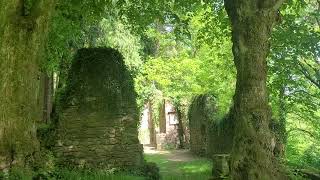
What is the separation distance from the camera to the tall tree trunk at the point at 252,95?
872 centimetres

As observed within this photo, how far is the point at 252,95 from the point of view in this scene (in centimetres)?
882

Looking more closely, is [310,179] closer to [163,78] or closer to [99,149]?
[99,149]

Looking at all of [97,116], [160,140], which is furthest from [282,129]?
[160,140]

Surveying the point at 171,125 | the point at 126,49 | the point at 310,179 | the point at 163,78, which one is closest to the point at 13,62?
the point at 310,179

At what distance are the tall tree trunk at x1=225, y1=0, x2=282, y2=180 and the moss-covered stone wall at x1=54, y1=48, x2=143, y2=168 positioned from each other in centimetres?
539

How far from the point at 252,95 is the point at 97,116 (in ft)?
20.0

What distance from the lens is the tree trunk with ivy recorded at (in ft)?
28.9

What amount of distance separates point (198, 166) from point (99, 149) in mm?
7923

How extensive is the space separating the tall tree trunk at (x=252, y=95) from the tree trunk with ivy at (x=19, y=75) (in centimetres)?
402

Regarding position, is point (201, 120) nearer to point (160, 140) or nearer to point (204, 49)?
point (204, 49)

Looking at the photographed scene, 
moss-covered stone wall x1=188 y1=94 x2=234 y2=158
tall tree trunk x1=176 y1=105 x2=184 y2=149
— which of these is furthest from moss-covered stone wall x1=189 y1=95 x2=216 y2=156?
tall tree trunk x1=176 y1=105 x2=184 y2=149

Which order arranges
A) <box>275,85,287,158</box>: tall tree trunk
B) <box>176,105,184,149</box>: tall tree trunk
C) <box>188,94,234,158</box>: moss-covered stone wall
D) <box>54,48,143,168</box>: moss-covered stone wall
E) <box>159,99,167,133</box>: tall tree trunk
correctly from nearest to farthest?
<box>54,48,143,168</box>: moss-covered stone wall < <box>275,85,287,158</box>: tall tree trunk < <box>188,94,234,158</box>: moss-covered stone wall < <box>176,105,184,149</box>: tall tree trunk < <box>159,99,167,133</box>: tall tree trunk

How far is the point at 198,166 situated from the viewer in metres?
20.4

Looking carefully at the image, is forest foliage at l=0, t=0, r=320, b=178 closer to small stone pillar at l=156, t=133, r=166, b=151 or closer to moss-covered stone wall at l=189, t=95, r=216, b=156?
moss-covered stone wall at l=189, t=95, r=216, b=156
